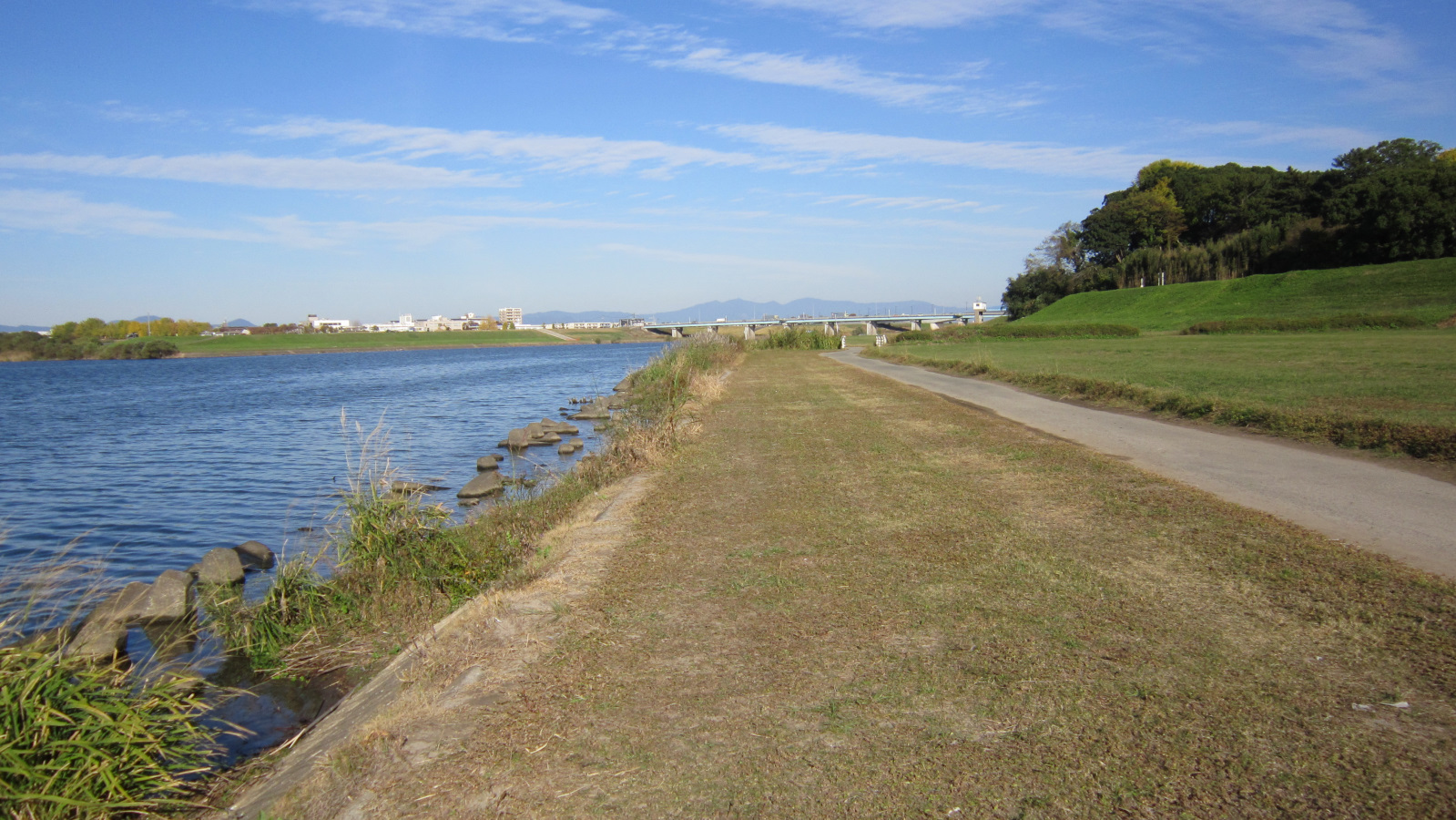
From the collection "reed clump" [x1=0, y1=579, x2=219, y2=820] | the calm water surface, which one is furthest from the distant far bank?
"reed clump" [x1=0, y1=579, x2=219, y2=820]

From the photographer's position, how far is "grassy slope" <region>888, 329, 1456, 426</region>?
14383mm

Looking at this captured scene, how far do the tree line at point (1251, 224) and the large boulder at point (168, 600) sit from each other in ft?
229

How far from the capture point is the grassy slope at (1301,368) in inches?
566

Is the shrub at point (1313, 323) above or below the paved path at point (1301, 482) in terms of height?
above

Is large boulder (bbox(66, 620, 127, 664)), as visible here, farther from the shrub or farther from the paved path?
the shrub

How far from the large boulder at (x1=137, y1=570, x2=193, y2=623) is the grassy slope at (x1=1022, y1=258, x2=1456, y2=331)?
161 ft

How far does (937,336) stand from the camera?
67.6 meters

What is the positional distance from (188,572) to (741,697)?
786 centimetres

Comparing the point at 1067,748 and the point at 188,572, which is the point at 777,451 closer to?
the point at 188,572

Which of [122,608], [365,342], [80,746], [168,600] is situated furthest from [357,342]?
[80,746]

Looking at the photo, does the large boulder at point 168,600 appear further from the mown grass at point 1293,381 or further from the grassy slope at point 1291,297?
the grassy slope at point 1291,297

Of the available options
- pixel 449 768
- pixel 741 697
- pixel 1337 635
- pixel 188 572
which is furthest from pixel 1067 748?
pixel 188 572

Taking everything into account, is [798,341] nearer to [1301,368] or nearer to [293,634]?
[1301,368]

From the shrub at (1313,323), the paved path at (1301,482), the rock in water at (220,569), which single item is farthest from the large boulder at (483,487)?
the shrub at (1313,323)
